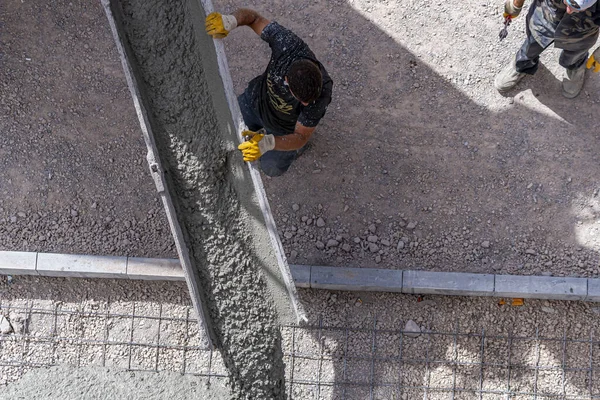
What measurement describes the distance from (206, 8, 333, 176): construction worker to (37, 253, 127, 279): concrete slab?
1769 mm

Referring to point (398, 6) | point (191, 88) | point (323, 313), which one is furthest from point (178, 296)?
point (398, 6)

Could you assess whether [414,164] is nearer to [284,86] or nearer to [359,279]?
[359,279]

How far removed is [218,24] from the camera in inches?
163

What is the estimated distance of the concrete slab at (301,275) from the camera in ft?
16.5

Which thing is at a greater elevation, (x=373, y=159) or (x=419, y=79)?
(x=419, y=79)

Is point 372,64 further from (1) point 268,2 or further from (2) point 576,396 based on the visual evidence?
(2) point 576,396

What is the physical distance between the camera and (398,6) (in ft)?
18.4

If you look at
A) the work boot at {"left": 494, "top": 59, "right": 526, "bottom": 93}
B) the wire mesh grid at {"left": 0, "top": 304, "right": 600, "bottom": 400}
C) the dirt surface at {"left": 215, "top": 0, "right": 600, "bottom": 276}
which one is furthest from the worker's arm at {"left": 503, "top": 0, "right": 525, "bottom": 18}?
the wire mesh grid at {"left": 0, "top": 304, "right": 600, "bottom": 400}

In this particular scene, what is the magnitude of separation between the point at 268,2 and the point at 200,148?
1.93 m

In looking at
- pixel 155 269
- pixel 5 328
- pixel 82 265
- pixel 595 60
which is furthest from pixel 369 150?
pixel 5 328

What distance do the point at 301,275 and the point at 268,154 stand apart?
1.05 m

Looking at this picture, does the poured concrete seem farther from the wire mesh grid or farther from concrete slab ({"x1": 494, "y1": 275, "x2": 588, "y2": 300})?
concrete slab ({"x1": 494, "y1": 275, "x2": 588, "y2": 300})

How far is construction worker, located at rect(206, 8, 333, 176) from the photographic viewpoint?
Answer: 3963mm

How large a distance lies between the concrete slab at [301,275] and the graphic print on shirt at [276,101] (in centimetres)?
139
